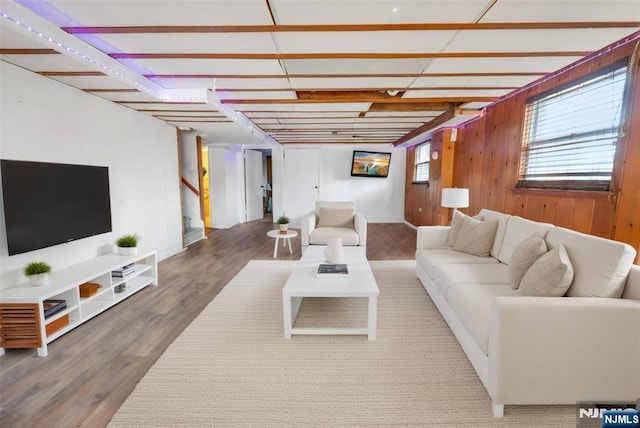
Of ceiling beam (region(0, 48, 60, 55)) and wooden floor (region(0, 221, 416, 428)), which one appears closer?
wooden floor (region(0, 221, 416, 428))

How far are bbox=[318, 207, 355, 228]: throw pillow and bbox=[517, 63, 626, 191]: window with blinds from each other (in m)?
2.23

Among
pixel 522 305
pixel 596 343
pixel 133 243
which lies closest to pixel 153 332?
pixel 133 243

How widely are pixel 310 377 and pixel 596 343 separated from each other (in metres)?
1.54

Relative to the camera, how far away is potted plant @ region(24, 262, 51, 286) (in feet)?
6.96

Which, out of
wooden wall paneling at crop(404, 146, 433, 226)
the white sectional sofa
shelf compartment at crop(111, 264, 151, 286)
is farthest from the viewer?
wooden wall paneling at crop(404, 146, 433, 226)

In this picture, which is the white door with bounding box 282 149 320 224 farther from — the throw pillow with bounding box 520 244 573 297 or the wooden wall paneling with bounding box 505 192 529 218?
the throw pillow with bounding box 520 244 573 297

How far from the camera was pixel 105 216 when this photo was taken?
3.01 metres

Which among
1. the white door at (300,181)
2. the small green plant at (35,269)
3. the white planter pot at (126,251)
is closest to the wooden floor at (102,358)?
the white planter pot at (126,251)

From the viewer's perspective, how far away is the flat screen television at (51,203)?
2.10 m

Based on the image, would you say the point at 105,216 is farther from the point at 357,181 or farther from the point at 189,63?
the point at 357,181

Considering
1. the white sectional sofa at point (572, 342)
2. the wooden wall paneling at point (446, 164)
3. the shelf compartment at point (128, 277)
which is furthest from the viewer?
the wooden wall paneling at point (446, 164)

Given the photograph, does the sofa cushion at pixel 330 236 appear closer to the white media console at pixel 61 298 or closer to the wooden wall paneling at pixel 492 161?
the wooden wall paneling at pixel 492 161

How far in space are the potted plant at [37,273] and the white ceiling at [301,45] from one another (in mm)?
1549

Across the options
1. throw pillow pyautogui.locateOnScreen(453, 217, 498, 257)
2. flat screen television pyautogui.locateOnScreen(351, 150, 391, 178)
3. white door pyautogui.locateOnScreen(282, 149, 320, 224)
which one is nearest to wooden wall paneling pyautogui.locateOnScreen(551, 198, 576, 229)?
throw pillow pyautogui.locateOnScreen(453, 217, 498, 257)
